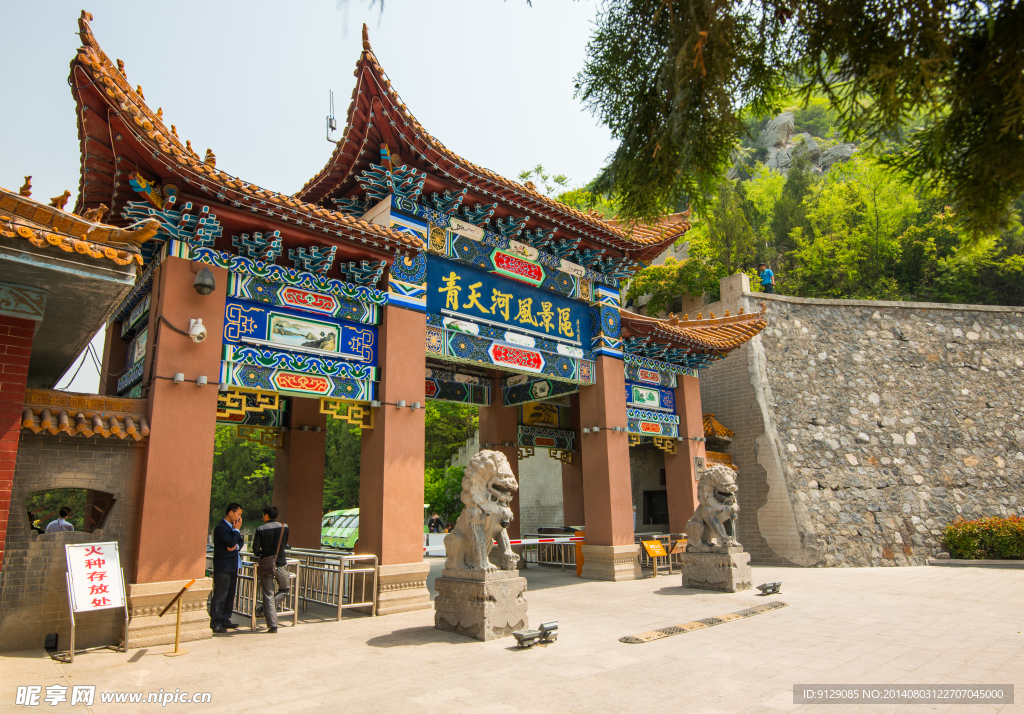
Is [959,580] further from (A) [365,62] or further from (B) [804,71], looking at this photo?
(A) [365,62]

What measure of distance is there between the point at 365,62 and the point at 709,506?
853 cm

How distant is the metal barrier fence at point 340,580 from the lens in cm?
768

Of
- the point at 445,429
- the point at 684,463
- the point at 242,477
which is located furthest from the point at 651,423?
the point at 242,477

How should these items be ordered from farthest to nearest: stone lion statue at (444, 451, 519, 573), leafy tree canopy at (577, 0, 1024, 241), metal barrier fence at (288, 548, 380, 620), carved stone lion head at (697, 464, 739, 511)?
carved stone lion head at (697, 464, 739, 511)
metal barrier fence at (288, 548, 380, 620)
stone lion statue at (444, 451, 519, 573)
leafy tree canopy at (577, 0, 1024, 241)

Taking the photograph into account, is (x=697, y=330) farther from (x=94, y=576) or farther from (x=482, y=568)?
(x=94, y=576)

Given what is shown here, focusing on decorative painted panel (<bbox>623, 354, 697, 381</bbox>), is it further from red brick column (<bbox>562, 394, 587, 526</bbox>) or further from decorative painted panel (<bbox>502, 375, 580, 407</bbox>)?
red brick column (<bbox>562, 394, 587, 526</bbox>)

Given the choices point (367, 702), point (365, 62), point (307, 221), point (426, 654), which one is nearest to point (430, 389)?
point (307, 221)

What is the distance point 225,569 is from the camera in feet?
22.5

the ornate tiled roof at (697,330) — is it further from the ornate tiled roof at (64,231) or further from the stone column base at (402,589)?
the ornate tiled roof at (64,231)

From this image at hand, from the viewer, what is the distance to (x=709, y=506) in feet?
32.2

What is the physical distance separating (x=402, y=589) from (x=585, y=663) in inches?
137

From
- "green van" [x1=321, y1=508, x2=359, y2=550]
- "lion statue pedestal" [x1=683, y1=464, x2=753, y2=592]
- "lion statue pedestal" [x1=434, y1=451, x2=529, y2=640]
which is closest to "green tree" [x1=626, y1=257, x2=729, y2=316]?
"green van" [x1=321, y1=508, x2=359, y2=550]

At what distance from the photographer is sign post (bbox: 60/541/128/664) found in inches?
206

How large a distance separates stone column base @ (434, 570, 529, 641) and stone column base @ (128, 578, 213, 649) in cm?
252
